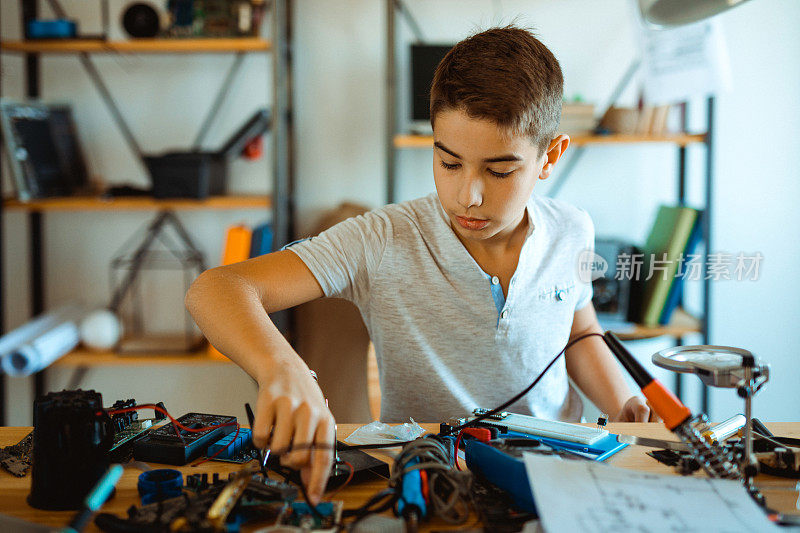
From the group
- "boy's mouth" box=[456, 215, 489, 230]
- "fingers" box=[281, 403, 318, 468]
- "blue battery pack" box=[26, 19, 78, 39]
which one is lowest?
"fingers" box=[281, 403, 318, 468]

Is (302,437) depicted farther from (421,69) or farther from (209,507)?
(421,69)

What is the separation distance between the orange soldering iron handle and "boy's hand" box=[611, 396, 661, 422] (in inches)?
14.4

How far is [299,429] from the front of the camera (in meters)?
0.72

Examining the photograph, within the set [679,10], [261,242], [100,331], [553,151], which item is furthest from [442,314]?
[100,331]

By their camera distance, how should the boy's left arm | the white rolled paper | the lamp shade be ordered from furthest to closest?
the white rolled paper < the boy's left arm < the lamp shade

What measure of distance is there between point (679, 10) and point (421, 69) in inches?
38.1

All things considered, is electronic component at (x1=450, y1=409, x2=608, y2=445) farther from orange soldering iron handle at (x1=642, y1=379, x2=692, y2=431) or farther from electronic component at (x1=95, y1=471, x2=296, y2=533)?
electronic component at (x1=95, y1=471, x2=296, y2=533)

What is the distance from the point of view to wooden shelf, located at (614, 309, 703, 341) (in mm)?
1989

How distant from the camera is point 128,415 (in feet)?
3.08

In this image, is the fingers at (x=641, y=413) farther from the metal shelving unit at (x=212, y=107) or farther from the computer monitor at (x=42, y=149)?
the computer monitor at (x=42, y=149)

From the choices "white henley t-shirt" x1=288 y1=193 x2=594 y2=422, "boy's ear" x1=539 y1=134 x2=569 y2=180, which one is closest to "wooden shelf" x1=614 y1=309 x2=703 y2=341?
"white henley t-shirt" x1=288 y1=193 x2=594 y2=422

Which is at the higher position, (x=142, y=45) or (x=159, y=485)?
(x=142, y=45)

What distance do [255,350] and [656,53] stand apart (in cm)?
166

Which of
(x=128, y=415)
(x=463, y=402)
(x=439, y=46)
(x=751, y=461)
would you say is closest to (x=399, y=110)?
(x=439, y=46)
